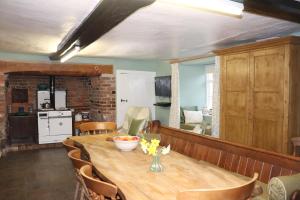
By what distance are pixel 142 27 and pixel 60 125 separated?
4058 millimetres

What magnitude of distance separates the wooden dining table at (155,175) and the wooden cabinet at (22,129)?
4351 mm

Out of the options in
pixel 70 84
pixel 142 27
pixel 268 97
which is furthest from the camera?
pixel 70 84

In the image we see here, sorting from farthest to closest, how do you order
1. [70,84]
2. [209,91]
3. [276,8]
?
1. [209,91]
2. [70,84]
3. [276,8]

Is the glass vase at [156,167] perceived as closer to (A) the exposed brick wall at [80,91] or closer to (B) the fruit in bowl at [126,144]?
(B) the fruit in bowl at [126,144]

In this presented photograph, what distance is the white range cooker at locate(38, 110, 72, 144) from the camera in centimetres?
637

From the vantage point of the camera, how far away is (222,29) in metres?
3.61

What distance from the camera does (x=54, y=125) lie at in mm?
6473

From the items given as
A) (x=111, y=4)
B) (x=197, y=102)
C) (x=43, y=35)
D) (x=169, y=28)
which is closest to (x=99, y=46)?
(x=43, y=35)

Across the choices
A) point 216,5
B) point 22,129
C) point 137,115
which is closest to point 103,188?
point 216,5

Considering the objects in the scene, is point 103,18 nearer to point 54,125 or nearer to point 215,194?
point 215,194

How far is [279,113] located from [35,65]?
16.6 feet

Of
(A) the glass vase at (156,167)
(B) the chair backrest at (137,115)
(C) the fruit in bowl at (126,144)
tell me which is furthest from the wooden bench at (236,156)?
(B) the chair backrest at (137,115)

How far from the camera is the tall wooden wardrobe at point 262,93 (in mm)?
3420

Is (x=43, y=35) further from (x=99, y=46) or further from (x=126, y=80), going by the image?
(x=126, y=80)
